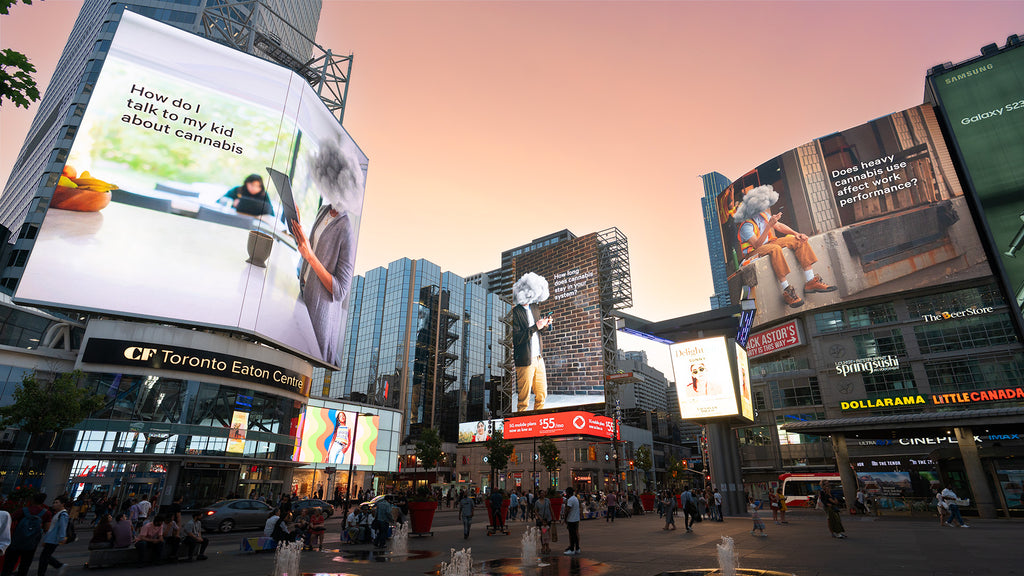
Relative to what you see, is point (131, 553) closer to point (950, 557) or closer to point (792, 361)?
point (950, 557)

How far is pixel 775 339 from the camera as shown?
58.4m

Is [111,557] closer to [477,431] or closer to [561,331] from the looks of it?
[561,331]

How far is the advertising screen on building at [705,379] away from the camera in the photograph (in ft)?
93.9

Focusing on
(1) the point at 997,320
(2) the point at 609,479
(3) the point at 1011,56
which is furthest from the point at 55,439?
(3) the point at 1011,56

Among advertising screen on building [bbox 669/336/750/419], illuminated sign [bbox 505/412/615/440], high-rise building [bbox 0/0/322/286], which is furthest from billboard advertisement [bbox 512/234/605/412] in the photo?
high-rise building [bbox 0/0/322/286]

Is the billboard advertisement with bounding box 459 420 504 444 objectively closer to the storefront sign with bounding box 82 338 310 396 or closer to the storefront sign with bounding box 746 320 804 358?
the storefront sign with bounding box 746 320 804 358

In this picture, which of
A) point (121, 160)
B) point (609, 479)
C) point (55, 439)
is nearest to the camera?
point (55, 439)

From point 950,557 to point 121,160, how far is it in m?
46.5

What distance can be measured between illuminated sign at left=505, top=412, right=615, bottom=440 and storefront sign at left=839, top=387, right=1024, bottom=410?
2665 centimetres

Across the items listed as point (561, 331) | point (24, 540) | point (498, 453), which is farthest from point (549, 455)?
point (24, 540)

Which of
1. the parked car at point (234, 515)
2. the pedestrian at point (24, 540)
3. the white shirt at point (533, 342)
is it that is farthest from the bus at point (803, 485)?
the pedestrian at point (24, 540)

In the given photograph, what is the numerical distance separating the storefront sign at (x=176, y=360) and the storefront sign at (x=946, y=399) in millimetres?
55231

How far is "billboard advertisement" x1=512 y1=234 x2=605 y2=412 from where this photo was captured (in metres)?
66.5

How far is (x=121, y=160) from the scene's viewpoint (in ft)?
115
